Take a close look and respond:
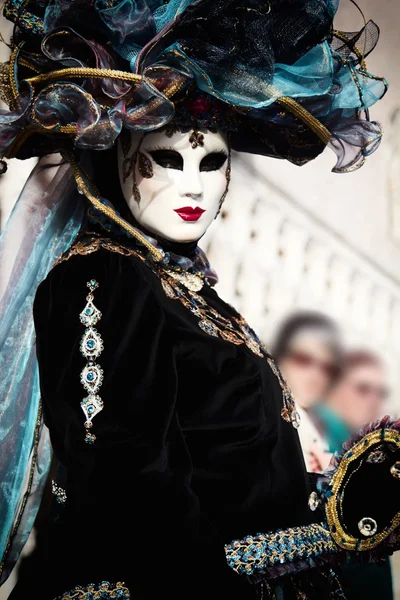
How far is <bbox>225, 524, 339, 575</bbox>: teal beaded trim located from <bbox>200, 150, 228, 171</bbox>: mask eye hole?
0.49m

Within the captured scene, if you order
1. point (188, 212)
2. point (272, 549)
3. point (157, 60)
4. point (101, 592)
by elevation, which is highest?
A: point (157, 60)

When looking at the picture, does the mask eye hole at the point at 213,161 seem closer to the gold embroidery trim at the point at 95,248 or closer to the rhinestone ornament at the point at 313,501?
the gold embroidery trim at the point at 95,248

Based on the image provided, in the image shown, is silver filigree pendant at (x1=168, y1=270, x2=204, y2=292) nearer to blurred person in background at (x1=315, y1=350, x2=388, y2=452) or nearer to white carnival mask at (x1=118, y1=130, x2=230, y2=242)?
white carnival mask at (x1=118, y1=130, x2=230, y2=242)

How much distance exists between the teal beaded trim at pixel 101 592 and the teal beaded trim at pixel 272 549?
0.13 meters

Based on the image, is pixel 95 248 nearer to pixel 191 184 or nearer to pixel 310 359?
pixel 191 184

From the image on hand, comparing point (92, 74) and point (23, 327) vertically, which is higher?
point (92, 74)

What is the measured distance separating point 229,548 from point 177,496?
0.14m

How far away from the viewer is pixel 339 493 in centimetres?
114

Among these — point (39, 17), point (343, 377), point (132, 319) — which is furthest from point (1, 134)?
point (343, 377)

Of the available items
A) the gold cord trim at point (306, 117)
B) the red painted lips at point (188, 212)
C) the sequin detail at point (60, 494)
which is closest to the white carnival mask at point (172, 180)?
the red painted lips at point (188, 212)

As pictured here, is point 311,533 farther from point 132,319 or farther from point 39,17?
point 39,17

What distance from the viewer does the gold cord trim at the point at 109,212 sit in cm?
105

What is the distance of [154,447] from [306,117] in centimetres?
50

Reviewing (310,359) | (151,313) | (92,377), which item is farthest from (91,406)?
(310,359)
